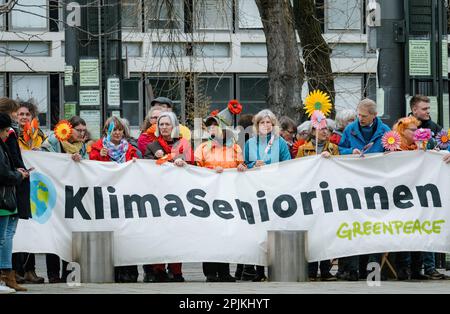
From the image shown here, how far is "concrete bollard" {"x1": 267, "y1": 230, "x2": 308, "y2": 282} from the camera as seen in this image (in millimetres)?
14719

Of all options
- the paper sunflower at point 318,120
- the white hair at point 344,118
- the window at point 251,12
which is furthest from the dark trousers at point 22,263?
the window at point 251,12

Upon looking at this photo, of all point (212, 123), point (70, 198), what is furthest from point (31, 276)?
point (212, 123)

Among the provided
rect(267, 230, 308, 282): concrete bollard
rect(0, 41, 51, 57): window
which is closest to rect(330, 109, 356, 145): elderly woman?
rect(267, 230, 308, 282): concrete bollard

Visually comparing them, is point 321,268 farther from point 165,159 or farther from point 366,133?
point 165,159

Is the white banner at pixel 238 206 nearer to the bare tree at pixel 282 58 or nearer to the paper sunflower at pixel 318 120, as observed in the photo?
the paper sunflower at pixel 318 120

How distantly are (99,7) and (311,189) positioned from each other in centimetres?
596

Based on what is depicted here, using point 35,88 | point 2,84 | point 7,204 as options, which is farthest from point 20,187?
point 35,88

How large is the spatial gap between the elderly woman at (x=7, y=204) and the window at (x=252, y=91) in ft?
108

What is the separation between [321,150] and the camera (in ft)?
51.8

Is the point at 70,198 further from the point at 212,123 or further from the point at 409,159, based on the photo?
the point at 409,159

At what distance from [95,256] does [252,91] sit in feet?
105

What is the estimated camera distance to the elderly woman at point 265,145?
15398mm

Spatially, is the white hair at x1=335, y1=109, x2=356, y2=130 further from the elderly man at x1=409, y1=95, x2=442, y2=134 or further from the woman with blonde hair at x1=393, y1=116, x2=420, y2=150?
the woman with blonde hair at x1=393, y1=116, x2=420, y2=150

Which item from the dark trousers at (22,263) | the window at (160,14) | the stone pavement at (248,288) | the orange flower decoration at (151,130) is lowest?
the stone pavement at (248,288)
